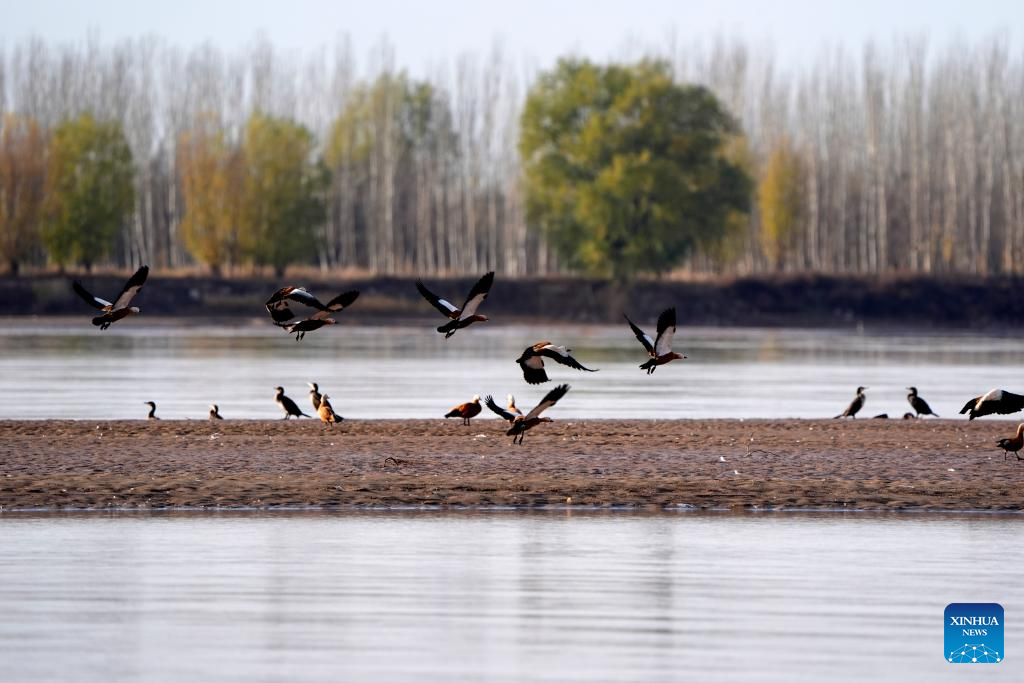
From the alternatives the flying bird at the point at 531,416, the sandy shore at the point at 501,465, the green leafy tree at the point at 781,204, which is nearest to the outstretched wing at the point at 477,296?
the flying bird at the point at 531,416

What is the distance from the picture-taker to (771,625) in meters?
11.7

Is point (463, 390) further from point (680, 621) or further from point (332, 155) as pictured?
point (332, 155)

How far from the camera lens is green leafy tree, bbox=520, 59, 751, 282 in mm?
85750

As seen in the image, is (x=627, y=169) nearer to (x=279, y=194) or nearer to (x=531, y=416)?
(x=279, y=194)

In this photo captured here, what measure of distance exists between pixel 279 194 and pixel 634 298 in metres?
20.8

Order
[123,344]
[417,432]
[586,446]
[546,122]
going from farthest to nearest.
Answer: [546,122] → [123,344] → [417,432] → [586,446]

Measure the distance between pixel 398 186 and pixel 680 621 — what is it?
104m

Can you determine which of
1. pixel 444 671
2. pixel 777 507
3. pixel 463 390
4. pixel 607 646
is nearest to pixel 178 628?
pixel 444 671

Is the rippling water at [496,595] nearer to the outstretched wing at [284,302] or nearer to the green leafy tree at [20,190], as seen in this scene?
the outstretched wing at [284,302]

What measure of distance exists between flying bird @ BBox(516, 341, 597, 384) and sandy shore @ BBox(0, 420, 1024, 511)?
1131 millimetres

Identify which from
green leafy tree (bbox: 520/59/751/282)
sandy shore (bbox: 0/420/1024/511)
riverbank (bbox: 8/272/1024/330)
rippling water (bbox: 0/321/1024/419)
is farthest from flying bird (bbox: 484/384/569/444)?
riverbank (bbox: 8/272/1024/330)

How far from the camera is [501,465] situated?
20.6m

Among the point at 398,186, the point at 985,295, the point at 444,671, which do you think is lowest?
the point at 444,671

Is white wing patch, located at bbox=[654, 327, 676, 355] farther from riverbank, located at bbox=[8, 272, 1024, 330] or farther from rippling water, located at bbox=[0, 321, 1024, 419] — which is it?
riverbank, located at bbox=[8, 272, 1024, 330]
